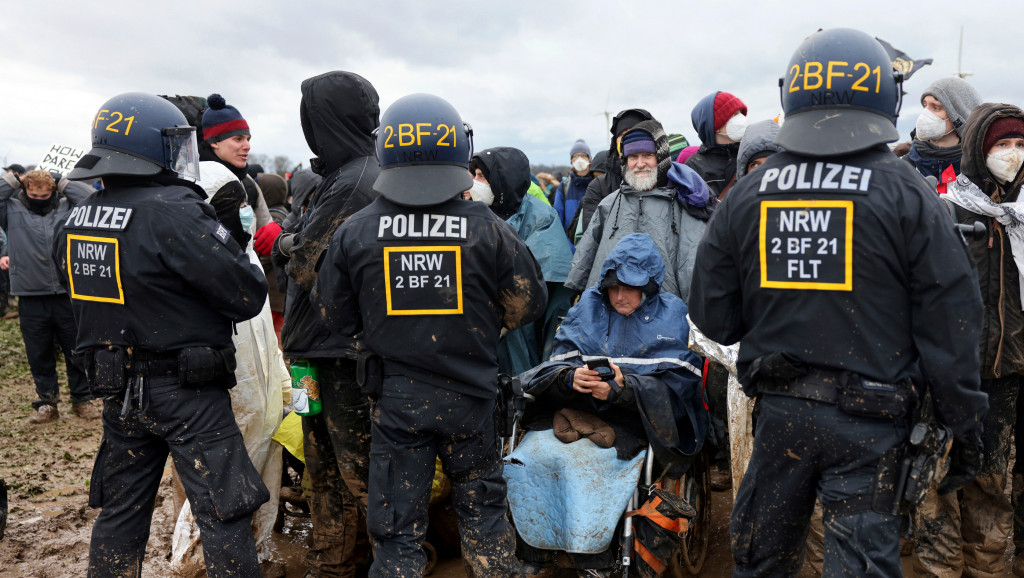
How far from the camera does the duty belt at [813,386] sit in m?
2.65

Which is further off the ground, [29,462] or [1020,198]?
[1020,198]

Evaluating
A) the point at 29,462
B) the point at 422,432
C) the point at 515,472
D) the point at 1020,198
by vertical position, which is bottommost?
the point at 29,462

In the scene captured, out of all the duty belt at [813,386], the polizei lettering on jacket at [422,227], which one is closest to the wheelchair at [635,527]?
the polizei lettering on jacket at [422,227]

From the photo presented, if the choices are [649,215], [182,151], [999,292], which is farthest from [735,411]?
[182,151]

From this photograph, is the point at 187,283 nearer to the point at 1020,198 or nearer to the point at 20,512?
the point at 20,512

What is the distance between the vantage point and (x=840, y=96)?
2734 millimetres

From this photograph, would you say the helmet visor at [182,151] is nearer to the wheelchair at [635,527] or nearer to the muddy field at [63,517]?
the wheelchair at [635,527]

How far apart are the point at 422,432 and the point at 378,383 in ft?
0.92

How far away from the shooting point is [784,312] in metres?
2.73

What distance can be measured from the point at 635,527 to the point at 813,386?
1.52 metres

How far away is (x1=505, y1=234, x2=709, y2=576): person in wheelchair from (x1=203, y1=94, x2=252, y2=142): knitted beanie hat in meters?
2.30

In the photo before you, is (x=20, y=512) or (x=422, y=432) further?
(x=20, y=512)

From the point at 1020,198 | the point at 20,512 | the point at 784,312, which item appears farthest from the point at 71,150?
the point at 1020,198

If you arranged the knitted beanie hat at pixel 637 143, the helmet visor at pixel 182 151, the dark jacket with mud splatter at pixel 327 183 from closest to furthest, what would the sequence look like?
the helmet visor at pixel 182 151
the dark jacket with mud splatter at pixel 327 183
the knitted beanie hat at pixel 637 143
